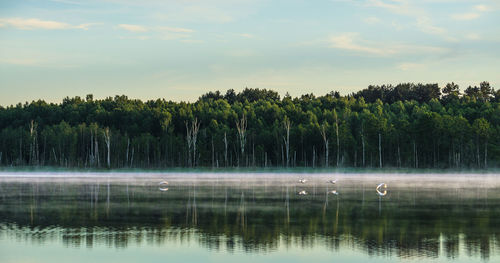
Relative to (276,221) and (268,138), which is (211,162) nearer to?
(268,138)

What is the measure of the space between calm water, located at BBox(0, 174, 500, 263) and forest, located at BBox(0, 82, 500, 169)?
6401 centimetres

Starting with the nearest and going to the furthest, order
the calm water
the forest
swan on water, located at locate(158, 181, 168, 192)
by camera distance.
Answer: the calm water → swan on water, located at locate(158, 181, 168, 192) → the forest

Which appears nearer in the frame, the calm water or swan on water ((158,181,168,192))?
the calm water

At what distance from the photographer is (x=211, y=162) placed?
112000 mm

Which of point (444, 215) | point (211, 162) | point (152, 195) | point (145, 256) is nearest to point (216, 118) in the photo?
point (211, 162)

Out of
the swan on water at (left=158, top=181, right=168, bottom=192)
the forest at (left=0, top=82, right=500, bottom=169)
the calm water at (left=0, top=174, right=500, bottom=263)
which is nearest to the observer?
the calm water at (left=0, top=174, right=500, bottom=263)

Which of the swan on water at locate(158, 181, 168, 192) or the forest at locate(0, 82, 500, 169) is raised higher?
the forest at locate(0, 82, 500, 169)

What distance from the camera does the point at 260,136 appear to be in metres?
113

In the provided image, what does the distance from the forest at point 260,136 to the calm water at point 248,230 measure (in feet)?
210

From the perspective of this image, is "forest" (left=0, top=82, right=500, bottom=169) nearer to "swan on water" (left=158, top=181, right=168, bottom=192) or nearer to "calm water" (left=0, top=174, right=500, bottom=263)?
"swan on water" (left=158, top=181, right=168, bottom=192)

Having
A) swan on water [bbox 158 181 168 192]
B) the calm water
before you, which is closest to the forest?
swan on water [bbox 158 181 168 192]

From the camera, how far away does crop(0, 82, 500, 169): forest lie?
10000 centimetres

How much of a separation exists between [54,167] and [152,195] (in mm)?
71963

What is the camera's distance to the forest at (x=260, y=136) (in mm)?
→ 100000
